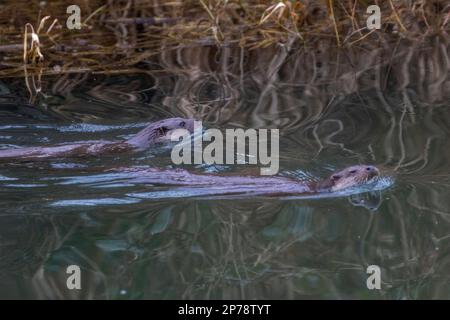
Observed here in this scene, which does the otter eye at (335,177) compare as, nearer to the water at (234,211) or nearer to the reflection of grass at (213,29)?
the water at (234,211)

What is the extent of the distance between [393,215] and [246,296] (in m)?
1.04

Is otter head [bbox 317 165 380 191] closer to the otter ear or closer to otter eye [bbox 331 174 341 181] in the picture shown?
otter eye [bbox 331 174 341 181]

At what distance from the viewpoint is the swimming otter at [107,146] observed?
506 cm

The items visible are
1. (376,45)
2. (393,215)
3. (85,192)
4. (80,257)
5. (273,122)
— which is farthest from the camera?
(376,45)

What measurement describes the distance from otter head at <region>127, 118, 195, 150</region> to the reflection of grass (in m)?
1.55

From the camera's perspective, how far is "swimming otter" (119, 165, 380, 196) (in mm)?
4336

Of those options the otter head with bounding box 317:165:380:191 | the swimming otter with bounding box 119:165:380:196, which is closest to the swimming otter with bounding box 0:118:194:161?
the swimming otter with bounding box 119:165:380:196

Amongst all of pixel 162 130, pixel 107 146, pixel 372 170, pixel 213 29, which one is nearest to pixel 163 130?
pixel 162 130

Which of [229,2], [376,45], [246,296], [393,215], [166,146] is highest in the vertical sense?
[229,2]

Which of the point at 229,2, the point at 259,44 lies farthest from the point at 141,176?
the point at 229,2

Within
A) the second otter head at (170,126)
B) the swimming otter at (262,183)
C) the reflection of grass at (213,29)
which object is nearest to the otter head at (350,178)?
the swimming otter at (262,183)

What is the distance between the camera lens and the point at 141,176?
4672 mm

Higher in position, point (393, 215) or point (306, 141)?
point (306, 141)

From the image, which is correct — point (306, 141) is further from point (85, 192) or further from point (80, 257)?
point (80, 257)
